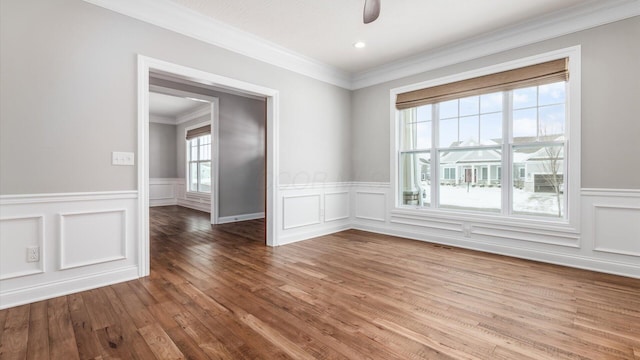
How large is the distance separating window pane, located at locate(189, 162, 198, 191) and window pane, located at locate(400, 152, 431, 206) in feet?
19.8

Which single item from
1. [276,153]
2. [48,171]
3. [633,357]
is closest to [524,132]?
[633,357]

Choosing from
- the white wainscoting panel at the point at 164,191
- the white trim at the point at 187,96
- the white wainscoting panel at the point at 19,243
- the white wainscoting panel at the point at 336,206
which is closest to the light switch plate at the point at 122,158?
the white wainscoting panel at the point at 19,243

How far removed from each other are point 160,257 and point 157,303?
1410 millimetres

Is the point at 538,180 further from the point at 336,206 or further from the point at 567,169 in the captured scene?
the point at 336,206

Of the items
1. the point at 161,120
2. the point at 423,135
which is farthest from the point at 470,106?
the point at 161,120

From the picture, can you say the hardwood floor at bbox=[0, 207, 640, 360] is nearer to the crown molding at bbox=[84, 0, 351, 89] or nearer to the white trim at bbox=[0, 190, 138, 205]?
the white trim at bbox=[0, 190, 138, 205]

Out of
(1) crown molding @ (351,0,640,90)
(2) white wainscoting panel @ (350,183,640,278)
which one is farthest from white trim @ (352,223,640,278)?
(1) crown molding @ (351,0,640,90)

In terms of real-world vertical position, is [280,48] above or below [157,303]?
above

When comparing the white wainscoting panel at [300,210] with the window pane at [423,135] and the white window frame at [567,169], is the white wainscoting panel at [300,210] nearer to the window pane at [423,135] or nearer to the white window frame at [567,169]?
the white window frame at [567,169]

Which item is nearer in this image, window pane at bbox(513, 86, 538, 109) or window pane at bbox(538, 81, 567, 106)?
window pane at bbox(538, 81, 567, 106)

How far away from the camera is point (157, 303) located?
2332mm

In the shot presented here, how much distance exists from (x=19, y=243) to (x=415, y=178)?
15.2 ft

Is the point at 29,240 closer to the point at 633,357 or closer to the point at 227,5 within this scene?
the point at 227,5

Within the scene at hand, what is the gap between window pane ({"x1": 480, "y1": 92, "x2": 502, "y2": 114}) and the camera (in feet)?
12.5
